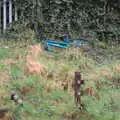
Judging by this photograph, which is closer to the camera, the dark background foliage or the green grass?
the green grass

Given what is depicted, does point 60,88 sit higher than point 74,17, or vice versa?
point 74,17

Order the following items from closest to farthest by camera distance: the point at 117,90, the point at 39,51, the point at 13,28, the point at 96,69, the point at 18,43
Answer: the point at 117,90 → the point at 96,69 → the point at 39,51 → the point at 18,43 → the point at 13,28

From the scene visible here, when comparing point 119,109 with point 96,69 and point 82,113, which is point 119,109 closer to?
point 82,113

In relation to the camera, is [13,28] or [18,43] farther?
[13,28]

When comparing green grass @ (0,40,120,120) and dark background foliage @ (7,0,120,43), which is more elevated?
dark background foliage @ (7,0,120,43)

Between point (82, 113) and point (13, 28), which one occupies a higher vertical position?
point (13, 28)

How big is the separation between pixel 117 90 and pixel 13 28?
4.30 meters

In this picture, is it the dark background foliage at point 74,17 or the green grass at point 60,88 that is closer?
the green grass at point 60,88

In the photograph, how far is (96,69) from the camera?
7.17 m

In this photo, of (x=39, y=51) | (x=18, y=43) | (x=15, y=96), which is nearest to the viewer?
(x=15, y=96)

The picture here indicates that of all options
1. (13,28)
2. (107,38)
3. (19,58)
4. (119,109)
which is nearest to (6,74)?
(19,58)

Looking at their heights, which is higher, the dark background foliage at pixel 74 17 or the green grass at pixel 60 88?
the dark background foliage at pixel 74 17

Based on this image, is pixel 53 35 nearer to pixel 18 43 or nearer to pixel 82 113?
pixel 18 43

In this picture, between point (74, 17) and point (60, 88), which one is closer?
point (60, 88)
